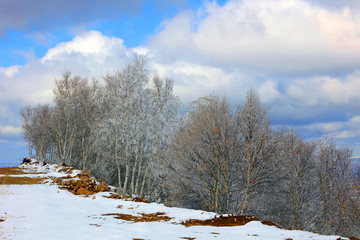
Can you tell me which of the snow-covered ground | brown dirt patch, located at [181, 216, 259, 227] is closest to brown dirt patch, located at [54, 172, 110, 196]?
the snow-covered ground

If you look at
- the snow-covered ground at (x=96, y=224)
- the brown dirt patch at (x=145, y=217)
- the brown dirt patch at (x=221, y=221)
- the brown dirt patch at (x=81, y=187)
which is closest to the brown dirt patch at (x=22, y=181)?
the brown dirt patch at (x=81, y=187)

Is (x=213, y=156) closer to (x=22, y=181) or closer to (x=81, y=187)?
(x=81, y=187)

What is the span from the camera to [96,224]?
28.4 feet

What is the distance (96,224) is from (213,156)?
33.2 ft

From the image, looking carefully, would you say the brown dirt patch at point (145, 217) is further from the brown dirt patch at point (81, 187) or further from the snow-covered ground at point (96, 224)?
the brown dirt patch at point (81, 187)

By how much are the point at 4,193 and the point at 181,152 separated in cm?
1036

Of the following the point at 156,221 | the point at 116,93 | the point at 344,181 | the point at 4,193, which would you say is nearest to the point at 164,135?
the point at 116,93

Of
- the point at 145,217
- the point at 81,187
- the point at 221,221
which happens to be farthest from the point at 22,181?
the point at 221,221

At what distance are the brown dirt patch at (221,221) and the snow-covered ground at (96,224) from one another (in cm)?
34

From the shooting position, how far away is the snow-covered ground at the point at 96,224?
7328mm

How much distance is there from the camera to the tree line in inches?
683

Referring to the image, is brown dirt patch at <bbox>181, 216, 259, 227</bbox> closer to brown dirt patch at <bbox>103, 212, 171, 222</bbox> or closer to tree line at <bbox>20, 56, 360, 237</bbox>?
brown dirt patch at <bbox>103, 212, 171, 222</bbox>

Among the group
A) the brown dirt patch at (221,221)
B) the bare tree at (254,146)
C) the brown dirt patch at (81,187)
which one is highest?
the bare tree at (254,146)

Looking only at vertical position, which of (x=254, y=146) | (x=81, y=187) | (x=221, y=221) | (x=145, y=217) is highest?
(x=254, y=146)
